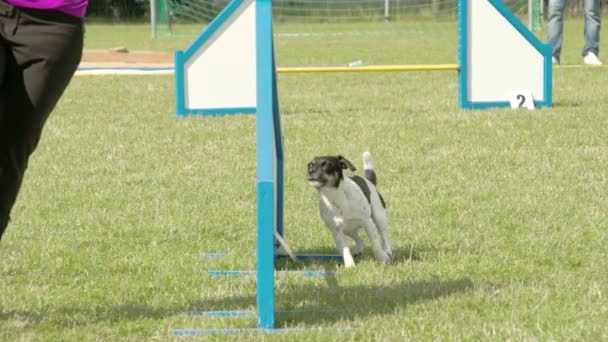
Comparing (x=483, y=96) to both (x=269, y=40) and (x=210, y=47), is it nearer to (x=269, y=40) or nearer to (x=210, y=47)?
(x=210, y=47)

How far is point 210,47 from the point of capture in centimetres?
1153

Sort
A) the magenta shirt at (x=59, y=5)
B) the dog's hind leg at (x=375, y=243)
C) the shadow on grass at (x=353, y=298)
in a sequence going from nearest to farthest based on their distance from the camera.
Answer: the magenta shirt at (x=59, y=5) < the shadow on grass at (x=353, y=298) < the dog's hind leg at (x=375, y=243)

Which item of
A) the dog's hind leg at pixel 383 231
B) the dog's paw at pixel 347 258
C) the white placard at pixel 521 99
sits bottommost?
the dog's paw at pixel 347 258

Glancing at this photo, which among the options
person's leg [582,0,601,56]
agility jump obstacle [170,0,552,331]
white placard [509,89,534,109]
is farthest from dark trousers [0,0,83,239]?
person's leg [582,0,601,56]

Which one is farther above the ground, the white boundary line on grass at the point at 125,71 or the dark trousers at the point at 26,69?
the dark trousers at the point at 26,69

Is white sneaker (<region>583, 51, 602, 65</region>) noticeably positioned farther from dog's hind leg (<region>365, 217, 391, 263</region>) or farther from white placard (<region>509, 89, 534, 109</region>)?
dog's hind leg (<region>365, 217, 391, 263</region>)

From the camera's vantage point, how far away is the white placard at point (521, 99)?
37.5ft

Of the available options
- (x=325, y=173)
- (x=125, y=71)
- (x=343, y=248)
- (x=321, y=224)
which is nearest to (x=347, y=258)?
(x=343, y=248)

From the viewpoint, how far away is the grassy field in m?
4.64

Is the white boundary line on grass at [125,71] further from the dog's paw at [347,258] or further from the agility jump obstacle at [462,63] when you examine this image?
the dog's paw at [347,258]

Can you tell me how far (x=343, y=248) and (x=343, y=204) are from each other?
22cm

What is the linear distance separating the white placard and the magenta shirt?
302 inches

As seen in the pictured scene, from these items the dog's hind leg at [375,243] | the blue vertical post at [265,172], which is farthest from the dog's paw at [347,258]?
the blue vertical post at [265,172]

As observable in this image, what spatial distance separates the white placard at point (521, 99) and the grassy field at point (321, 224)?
0.31 m
